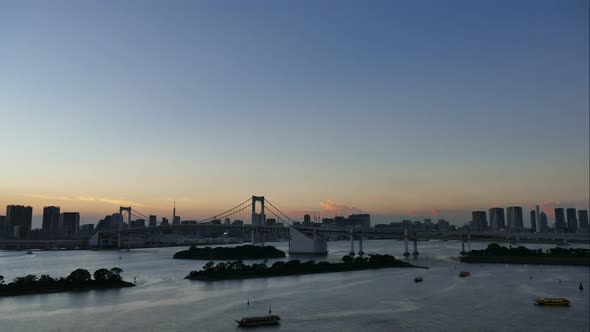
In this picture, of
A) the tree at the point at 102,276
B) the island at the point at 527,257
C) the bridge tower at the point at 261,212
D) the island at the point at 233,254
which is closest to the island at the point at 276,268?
the tree at the point at 102,276

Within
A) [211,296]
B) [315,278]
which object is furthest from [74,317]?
[315,278]

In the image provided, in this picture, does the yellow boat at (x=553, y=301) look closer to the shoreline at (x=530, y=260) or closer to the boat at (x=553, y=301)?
the boat at (x=553, y=301)

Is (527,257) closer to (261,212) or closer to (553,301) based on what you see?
(553,301)

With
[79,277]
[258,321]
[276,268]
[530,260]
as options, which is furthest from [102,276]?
[530,260]

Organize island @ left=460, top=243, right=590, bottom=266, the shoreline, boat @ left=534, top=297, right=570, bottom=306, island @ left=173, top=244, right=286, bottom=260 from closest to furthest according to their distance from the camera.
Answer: boat @ left=534, top=297, right=570, bottom=306 → the shoreline → island @ left=460, top=243, right=590, bottom=266 → island @ left=173, top=244, right=286, bottom=260

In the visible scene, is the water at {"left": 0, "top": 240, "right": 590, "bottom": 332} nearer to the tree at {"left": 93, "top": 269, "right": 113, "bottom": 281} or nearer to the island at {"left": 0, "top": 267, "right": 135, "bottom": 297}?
the island at {"left": 0, "top": 267, "right": 135, "bottom": 297}

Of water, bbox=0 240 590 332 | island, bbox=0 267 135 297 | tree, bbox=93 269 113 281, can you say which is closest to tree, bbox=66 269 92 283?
island, bbox=0 267 135 297
